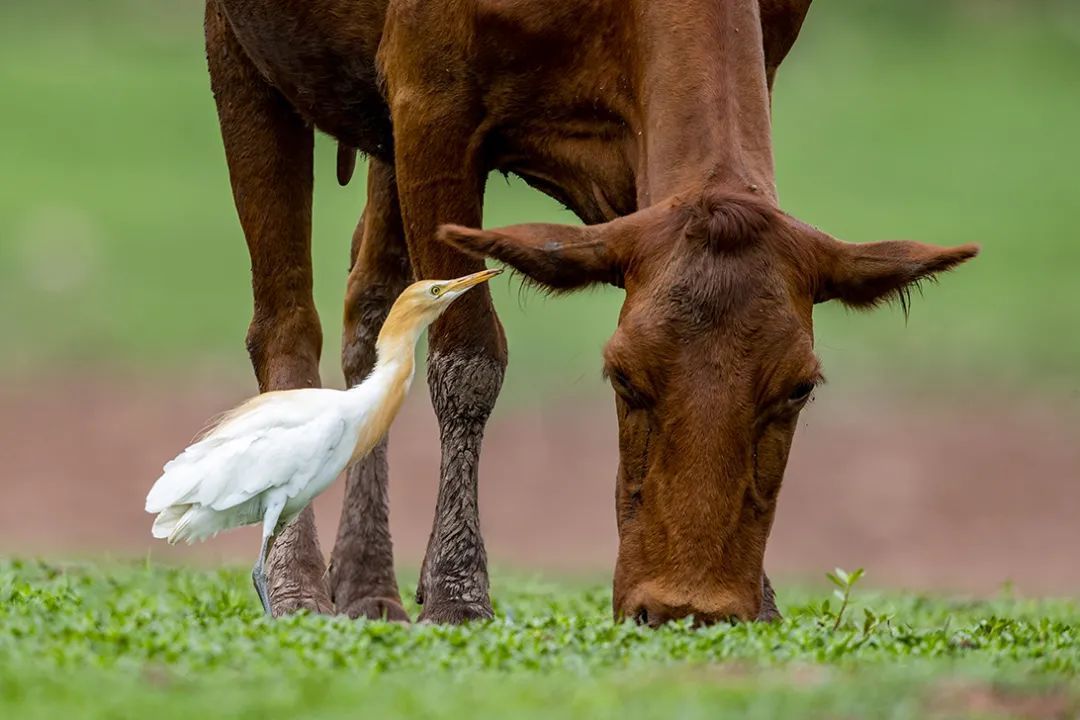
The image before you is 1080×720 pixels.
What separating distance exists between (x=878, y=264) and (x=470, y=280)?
1.51m

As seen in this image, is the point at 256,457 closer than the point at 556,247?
No

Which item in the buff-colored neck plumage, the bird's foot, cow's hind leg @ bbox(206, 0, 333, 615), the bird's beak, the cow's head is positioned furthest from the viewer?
cow's hind leg @ bbox(206, 0, 333, 615)

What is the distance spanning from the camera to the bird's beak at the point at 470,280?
309 inches

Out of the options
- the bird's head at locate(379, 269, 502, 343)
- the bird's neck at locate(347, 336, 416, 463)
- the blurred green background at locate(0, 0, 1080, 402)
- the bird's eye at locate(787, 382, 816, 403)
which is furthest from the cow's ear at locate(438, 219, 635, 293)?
the blurred green background at locate(0, 0, 1080, 402)

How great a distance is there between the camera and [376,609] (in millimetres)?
9289

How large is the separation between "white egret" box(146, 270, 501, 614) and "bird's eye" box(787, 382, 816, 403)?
1.32m

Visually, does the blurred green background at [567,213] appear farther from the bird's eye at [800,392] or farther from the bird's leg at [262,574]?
the bird's eye at [800,392]

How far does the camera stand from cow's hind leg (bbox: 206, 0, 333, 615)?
9.62 m

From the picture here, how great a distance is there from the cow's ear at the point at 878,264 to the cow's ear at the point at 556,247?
645mm

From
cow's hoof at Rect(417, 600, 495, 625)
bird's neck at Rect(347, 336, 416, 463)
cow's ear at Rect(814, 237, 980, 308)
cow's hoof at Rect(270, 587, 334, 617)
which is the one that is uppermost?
cow's ear at Rect(814, 237, 980, 308)

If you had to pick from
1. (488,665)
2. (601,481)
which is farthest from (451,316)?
(601,481)

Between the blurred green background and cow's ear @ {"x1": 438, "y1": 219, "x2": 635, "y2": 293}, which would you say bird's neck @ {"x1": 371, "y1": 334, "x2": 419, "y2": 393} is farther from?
the blurred green background

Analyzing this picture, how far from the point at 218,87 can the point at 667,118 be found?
124 inches

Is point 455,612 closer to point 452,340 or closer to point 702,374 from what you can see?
point 452,340
